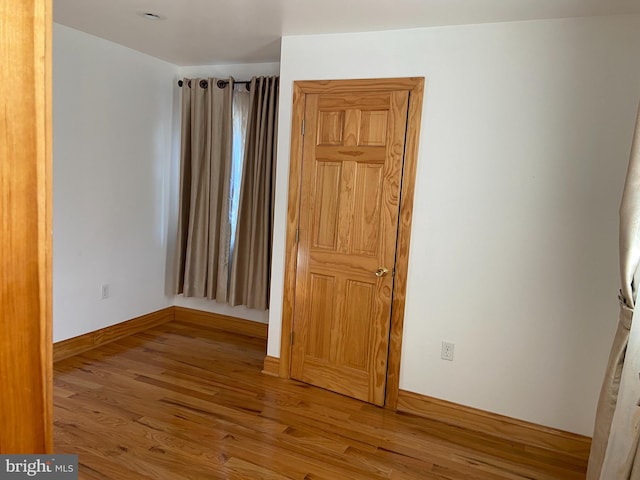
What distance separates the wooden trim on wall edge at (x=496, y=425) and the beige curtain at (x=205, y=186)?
6.43 ft

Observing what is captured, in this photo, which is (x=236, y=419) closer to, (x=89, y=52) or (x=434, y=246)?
(x=434, y=246)

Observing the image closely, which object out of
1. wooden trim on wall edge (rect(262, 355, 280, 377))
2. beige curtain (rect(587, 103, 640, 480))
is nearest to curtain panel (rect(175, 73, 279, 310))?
wooden trim on wall edge (rect(262, 355, 280, 377))

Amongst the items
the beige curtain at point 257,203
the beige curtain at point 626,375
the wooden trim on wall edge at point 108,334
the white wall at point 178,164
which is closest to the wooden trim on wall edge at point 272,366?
the beige curtain at point 257,203

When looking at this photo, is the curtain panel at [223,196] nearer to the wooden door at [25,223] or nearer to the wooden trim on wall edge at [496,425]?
the wooden trim on wall edge at [496,425]

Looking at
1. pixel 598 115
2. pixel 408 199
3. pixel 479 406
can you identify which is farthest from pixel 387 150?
pixel 479 406

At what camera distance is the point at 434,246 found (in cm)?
281

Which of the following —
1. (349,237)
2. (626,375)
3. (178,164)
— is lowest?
(626,375)

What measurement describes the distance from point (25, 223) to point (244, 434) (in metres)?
2.21

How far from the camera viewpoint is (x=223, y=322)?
4277mm

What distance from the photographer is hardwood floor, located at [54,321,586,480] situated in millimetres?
2301

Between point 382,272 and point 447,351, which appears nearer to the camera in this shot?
point 447,351

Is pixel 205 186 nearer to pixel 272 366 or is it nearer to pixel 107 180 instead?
pixel 107 180

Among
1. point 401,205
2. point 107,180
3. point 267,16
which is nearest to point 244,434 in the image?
point 401,205

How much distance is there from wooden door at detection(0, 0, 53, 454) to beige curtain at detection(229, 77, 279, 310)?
3046mm
